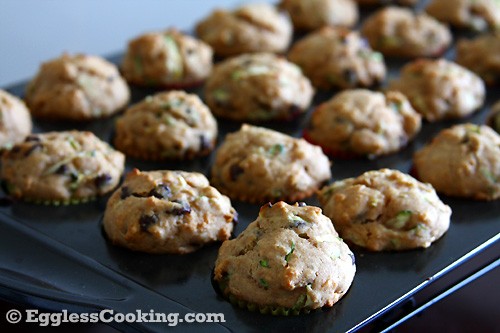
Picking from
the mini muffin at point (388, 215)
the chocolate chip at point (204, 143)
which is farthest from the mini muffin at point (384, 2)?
the mini muffin at point (388, 215)

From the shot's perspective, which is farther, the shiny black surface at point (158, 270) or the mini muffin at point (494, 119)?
the mini muffin at point (494, 119)

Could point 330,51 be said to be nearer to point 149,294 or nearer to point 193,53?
point 193,53

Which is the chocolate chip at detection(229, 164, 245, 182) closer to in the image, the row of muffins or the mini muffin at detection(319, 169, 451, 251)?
the row of muffins

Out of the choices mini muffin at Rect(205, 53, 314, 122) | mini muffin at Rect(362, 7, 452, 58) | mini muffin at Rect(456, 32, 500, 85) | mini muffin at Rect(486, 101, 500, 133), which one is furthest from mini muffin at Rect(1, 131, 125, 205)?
mini muffin at Rect(456, 32, 500, 85)

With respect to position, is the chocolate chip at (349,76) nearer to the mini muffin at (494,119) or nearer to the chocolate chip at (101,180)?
the mini muffin at (494,119)

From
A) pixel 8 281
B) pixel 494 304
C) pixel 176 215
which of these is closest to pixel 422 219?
pixel 494 304

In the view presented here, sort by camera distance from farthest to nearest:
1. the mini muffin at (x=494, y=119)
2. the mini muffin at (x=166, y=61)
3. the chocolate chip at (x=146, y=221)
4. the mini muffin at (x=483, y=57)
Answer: the mini muffin at (x=483, y=57)
the mini muffin at (x=166, y=61)
the mini muffin at (x=494, y=119)
the chocolate chip at (x=146, y=221)
